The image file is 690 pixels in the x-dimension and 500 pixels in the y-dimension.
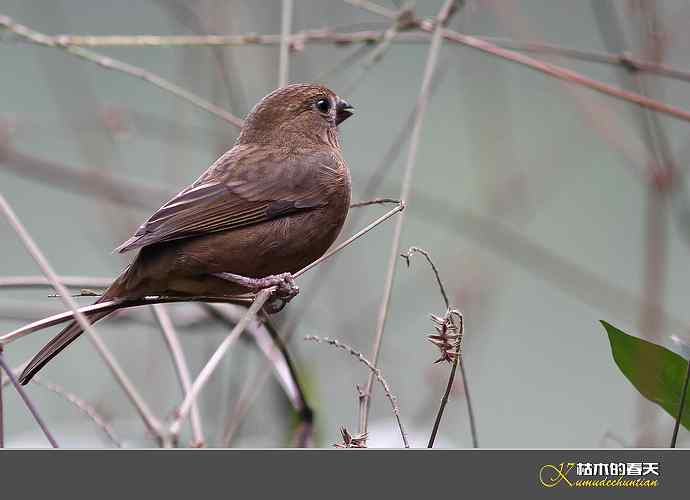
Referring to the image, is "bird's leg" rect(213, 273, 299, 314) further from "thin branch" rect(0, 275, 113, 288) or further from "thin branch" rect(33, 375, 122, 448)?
"thin branch" rect(33, 375, 122, 448)

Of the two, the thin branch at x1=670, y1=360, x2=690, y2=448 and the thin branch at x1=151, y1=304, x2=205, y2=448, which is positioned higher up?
the thin branch at x1=151, y1=304, x2=205, y2=448

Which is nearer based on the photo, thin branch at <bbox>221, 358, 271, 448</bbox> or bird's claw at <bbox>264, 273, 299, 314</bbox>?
thin branch at <bbox>221, 358, 271, 448</bbox>

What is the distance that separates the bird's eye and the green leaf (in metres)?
2.19

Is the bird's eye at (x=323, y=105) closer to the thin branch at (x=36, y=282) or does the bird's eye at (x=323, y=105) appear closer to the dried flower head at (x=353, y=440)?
the thin branch at (x=36, y=282)

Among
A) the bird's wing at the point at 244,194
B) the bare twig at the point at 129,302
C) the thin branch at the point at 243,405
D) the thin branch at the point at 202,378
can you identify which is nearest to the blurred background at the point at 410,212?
the thin branch at the point at 243,405

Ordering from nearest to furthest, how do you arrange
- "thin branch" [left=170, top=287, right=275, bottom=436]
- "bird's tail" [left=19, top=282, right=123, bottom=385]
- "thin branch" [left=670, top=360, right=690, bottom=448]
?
"thin branch" [left=170, top=287, right=275, bottom=436] < "thin branch" [left=670, top=360, right=690, bottom=448] < "bird's tail" [left=19, top=282, right=123, bottom=385]

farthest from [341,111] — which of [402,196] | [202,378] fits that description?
[202,378]

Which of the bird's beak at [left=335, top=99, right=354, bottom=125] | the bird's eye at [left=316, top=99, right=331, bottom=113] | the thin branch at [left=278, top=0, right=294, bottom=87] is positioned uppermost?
the bird's beak at [left=335, top=99, right=354, bottom=125]

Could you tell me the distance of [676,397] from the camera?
2318 millimetres

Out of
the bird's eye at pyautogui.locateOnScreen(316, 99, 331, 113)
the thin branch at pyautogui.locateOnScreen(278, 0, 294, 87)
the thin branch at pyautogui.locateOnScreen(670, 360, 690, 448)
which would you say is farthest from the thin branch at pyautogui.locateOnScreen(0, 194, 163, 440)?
the bird's eye at pyautogui.locateOnScreen(316, 99, 331, 113)

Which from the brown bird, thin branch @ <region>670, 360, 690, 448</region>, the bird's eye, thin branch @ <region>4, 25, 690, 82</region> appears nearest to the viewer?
thin branch @ <region>670, 360, 690, 448</region>

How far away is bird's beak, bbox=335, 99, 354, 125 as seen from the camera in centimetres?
422

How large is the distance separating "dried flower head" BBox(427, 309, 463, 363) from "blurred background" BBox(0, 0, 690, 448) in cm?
64

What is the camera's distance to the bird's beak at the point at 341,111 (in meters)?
4.22
